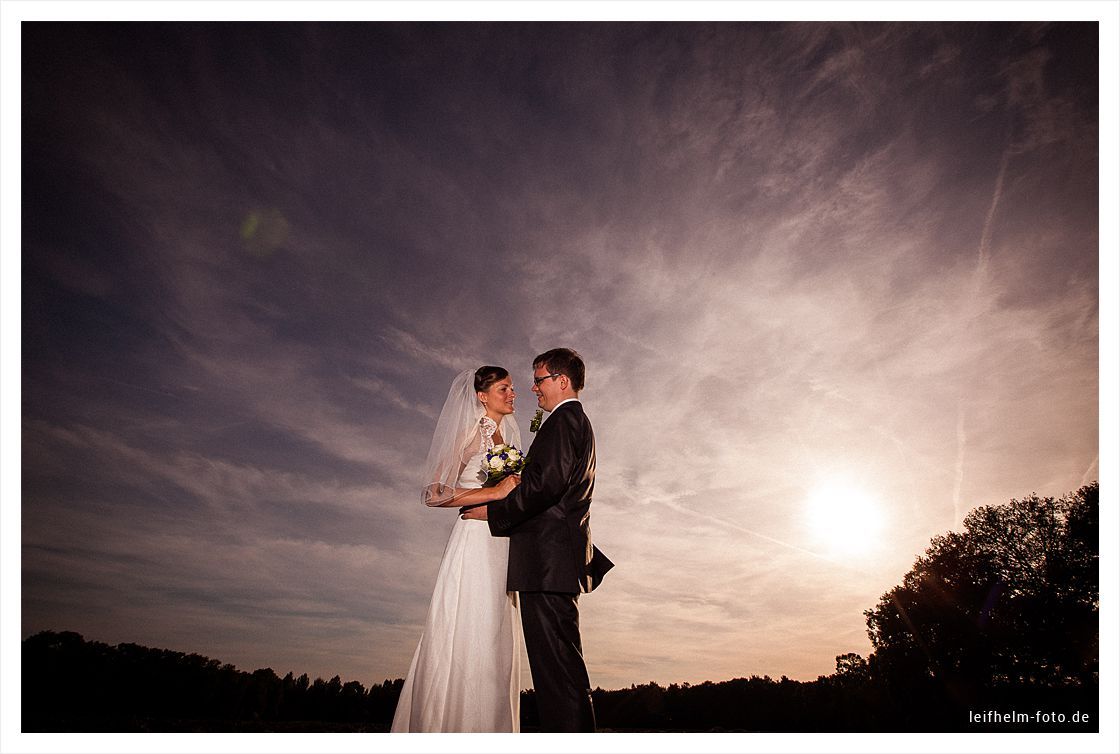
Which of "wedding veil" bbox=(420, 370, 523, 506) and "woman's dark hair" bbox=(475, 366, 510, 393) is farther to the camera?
"woman's dark hair" bbox=(475, 366, 510, 393)

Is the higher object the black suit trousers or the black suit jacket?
the black suit jacket

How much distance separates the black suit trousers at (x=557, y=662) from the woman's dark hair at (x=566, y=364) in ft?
5.00

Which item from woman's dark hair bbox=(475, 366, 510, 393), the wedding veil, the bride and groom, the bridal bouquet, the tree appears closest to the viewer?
the bride and groom

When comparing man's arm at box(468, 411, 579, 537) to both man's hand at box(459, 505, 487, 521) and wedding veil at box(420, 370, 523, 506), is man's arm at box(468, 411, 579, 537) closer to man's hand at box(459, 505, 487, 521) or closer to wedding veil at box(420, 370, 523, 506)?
man's hand at box(459, 505, 487, 521)

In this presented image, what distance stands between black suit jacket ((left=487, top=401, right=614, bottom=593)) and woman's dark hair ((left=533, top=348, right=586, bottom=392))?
28cm

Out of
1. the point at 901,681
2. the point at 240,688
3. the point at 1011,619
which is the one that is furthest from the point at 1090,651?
the point at 240,688

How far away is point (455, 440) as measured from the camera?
4973 millimetres

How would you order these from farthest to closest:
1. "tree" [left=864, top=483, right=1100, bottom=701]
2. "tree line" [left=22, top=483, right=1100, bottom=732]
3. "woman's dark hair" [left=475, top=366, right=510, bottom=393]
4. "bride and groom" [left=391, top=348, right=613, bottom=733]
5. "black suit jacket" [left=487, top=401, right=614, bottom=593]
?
"tree" [left=864, top=483, right=1100, bottom=701], "tree line" [left=22, top=483, right=1100, bottom=732], "woman's dark hair" [left=475, top=366, right=510, bottom=393], "black suit jacket" [left=487, top=401, right=614, bottom=593], "bride and groom" [left=391, top=348, right=613, bottom=733]

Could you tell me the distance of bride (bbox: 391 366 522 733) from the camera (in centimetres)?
419

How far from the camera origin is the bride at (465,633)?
4.19m

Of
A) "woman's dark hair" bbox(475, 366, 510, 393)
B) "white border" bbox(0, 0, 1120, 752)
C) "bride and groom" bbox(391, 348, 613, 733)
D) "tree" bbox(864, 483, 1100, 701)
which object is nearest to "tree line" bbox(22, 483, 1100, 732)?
"tree" bbox(864, 483, 1100, 701)

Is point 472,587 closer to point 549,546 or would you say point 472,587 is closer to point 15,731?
point 549,546

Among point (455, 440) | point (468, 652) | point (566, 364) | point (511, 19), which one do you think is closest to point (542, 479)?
point (566, 364)

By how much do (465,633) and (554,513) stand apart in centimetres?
131
